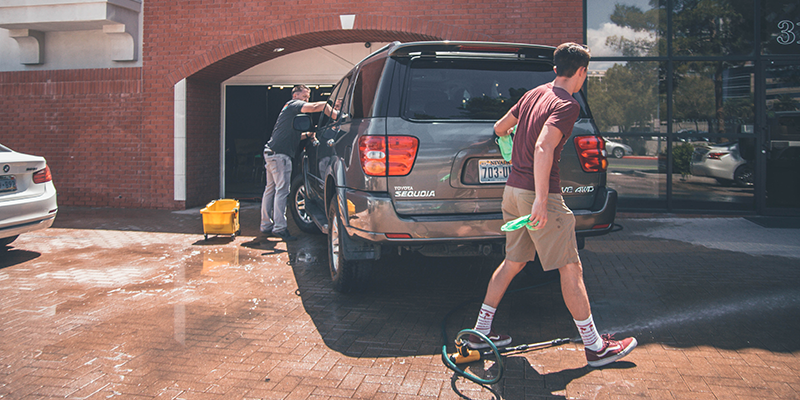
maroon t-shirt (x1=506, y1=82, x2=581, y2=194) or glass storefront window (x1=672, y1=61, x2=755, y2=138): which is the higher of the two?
glass storefront window (x1=672, y1=61, x2=755, y2=138)

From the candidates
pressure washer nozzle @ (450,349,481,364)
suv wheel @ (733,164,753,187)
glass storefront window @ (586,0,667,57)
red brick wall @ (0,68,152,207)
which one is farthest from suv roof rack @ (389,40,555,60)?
red brick wall @ (0,68,152,207)

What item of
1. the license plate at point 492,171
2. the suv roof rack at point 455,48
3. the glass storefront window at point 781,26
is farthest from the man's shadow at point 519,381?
the glass storefront window at point 781,26

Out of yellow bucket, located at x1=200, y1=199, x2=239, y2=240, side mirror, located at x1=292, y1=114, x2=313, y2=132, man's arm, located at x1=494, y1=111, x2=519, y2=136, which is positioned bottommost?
yellow bucket, located at x1=200, y1=199, x2=239, y2=240

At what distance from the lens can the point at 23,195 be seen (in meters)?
6.32

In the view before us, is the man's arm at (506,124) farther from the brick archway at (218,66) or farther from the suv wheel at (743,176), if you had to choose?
the suv wheel at (743,176)

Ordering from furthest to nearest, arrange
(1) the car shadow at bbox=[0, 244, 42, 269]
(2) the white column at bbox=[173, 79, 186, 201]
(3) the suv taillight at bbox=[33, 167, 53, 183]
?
(2) the white column at bbox=[173, 79, 186, 201], (3) the suv taillight at bbox=[33, 167, 53, 183], (1) the car shadow at bbox=[0, 244, 42, 269]

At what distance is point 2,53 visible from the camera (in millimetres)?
11570

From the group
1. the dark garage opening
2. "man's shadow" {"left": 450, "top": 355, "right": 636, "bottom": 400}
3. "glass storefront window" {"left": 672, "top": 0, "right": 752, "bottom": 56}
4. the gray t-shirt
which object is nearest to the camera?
"man's shadow" {"left": 450, "top": 355, "right": 636, "bottom": 400}

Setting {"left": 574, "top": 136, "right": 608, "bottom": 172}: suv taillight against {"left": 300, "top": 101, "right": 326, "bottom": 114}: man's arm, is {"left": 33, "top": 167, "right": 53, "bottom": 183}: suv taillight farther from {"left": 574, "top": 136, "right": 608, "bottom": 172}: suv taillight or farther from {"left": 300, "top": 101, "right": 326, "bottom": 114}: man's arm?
{"left": 574, "top": 136, "right": 608, "bottom": 172}: suv taillight

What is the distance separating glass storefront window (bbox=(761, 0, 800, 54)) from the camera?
29.1ft

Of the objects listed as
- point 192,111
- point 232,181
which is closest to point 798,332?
point 192,111

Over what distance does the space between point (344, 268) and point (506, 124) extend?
1.89m

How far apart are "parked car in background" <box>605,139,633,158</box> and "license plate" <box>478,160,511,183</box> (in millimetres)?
5753

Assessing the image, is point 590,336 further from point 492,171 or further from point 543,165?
point 492,171
